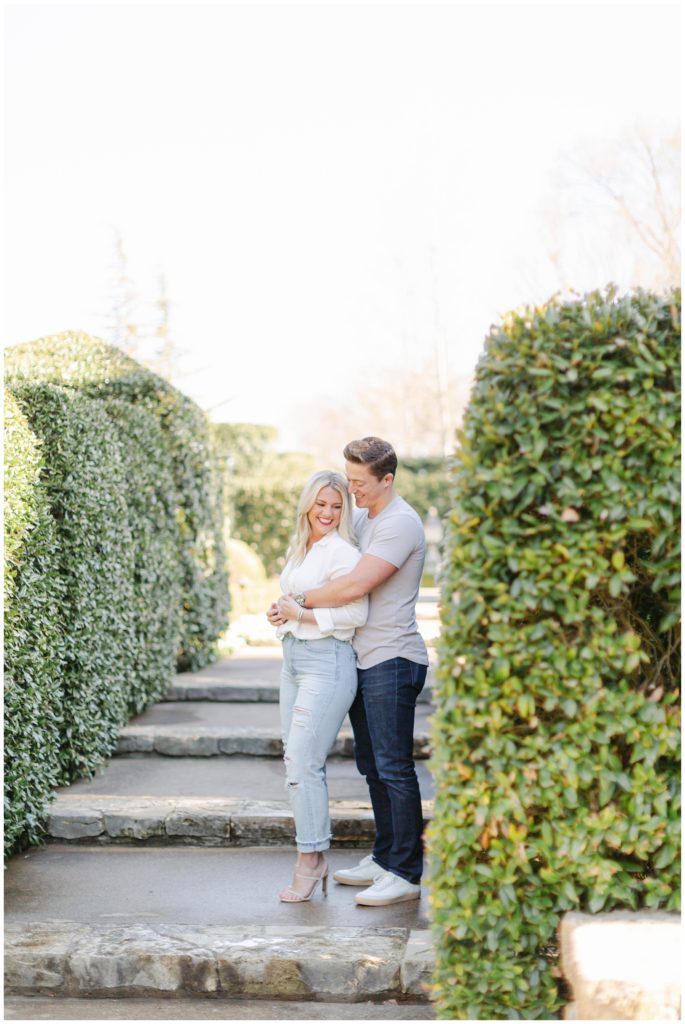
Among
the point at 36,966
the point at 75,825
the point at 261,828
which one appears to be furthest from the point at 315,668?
the point at 75,825

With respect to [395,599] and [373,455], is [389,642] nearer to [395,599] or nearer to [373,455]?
[395,599]

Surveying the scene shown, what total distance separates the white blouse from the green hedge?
1380 millimetres

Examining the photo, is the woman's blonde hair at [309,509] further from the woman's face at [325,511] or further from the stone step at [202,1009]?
the stone step at [202,1009]

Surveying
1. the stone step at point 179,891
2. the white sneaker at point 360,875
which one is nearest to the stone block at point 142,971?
the stone step at point 179,891

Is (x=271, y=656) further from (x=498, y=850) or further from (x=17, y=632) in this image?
(x=498, y=850)

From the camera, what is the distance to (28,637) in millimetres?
5055

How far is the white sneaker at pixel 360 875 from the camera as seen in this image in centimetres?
475

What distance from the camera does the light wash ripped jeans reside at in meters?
4.45

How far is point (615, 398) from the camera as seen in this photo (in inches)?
112

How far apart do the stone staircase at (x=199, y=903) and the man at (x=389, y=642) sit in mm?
266

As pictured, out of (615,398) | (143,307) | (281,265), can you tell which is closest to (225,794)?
(615,398)

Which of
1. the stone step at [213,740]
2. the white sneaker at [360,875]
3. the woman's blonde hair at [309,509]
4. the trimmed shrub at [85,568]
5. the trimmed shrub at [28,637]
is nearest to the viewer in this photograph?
the woman's blonde hair at [309,509]

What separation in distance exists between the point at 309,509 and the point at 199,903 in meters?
1.87

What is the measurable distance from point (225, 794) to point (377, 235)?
2827 centimetres
